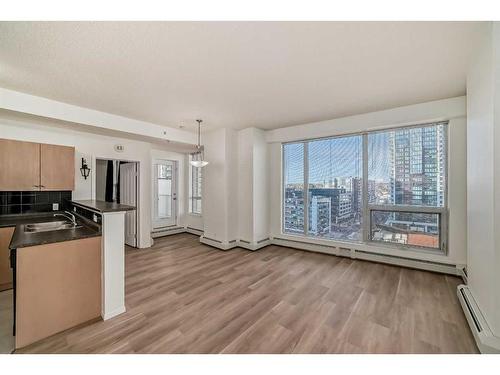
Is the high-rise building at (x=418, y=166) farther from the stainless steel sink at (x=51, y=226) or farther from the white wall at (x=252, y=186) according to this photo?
the stainless steel sink at (x=51, y=226)

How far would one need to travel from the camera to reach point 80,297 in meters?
2.12

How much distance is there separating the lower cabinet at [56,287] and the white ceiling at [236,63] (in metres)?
1.86

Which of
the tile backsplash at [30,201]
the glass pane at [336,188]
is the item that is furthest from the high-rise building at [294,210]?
the tile backsplash at [30,201]

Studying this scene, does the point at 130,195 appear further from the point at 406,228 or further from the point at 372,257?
the point at 406,228

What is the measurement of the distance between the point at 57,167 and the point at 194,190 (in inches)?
126

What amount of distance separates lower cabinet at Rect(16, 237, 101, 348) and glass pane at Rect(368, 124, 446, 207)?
4.37m

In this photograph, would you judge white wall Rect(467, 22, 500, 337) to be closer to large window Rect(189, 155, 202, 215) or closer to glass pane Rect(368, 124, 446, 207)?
glass pane Rect(368, 124, 446, 207)

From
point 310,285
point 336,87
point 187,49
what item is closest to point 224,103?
point 187,49

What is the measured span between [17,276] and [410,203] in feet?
16.8

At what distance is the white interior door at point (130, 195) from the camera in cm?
475

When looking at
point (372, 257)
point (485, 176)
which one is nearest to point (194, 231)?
point (372, 257)

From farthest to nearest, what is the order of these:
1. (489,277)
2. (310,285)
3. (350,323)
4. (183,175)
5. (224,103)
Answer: (183,175) < (224,103) < (310,285) < (350,323) < (489,277)
